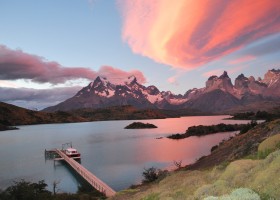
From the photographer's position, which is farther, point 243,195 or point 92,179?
point 92,179

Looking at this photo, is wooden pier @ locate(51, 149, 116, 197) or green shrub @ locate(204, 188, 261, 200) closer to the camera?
green shrub @ locate(204, 188, 261, 200)

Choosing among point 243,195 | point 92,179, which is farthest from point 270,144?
point 92,179

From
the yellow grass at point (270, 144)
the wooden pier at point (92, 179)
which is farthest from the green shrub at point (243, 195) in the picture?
the wooden pier at point (92, 179)

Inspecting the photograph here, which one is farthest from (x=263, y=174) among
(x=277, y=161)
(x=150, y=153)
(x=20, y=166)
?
(x=150, y=153)

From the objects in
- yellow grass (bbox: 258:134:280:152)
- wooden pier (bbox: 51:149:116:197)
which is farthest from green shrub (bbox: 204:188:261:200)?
wooden pier (bbox: 51:149:116:197)

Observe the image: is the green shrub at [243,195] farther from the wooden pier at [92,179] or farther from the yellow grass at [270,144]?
the wooden pier at [92,179]

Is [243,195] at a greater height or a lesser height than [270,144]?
lesser

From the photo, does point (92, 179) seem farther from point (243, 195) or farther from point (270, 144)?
point (243, 195)

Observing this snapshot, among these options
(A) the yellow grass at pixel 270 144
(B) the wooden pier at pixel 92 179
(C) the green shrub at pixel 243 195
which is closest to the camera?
(C) the green shrub at pixel 243 195

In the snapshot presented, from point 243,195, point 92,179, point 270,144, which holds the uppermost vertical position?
point 270,144

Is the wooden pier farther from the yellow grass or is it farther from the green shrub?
the green shrub

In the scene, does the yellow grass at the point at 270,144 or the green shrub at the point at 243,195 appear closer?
the green shrub at the point at 243,195

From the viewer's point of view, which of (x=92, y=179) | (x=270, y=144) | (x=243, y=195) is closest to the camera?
(x=243, y=195)

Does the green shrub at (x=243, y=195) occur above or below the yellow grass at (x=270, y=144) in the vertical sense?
below
